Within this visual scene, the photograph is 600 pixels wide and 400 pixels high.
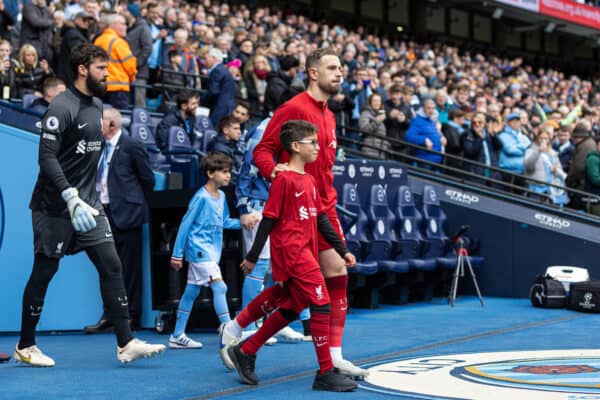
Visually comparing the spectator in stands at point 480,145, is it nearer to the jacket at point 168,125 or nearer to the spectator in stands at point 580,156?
the spectator in stands at point 580,156

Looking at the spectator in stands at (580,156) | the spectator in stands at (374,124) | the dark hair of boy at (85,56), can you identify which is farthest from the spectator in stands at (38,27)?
the spectator in stands at (580,156)

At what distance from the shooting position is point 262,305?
248 inches

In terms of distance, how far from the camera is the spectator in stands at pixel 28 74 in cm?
1165

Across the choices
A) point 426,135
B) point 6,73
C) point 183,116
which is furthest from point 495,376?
point 426,135

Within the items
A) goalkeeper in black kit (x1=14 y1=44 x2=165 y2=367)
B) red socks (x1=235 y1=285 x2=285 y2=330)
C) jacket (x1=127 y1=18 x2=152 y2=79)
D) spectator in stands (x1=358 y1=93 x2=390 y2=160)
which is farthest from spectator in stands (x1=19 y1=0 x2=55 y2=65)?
red socks (x1=235 y1=285 x2=285 y2=330)

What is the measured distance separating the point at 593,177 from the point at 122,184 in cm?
715

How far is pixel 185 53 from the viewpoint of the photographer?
14.7 metres

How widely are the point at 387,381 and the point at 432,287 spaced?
21.4 ft

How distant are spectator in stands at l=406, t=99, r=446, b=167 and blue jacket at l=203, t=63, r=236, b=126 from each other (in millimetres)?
3185

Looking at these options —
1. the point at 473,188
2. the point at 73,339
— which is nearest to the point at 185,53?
the point at 473,188

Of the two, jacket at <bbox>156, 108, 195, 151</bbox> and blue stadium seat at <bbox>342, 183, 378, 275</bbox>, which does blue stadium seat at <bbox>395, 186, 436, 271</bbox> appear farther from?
jacket at <bbox>156, 108, 195, 151</bbox>

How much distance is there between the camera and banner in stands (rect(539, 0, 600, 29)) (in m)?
34.7

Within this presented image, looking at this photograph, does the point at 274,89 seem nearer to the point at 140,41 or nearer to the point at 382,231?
the point at 140,41

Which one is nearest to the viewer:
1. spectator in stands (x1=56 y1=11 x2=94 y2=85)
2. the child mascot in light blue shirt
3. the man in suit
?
the child mascot in light blue shirt
